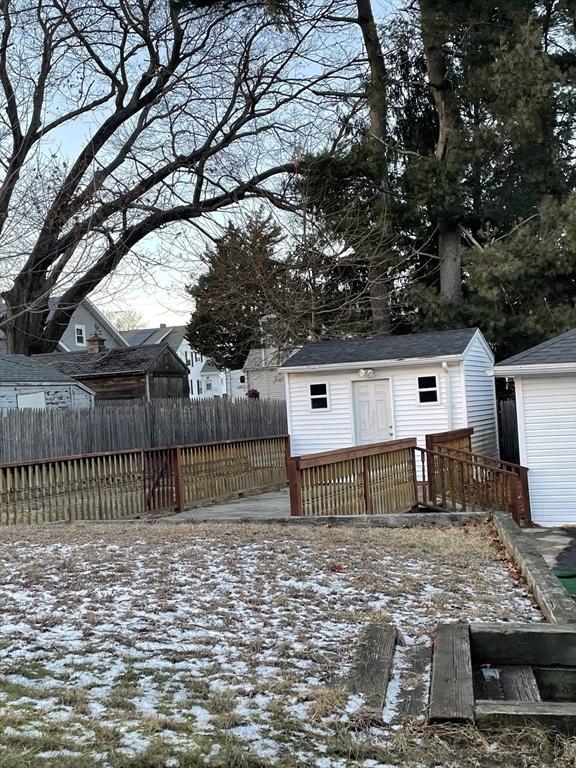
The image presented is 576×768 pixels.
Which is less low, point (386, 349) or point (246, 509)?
point (386, 349)

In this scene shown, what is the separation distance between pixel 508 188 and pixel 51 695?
2307 cm

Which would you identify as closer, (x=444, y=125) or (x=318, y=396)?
(x=318, y=396)

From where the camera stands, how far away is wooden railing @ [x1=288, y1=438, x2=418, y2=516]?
10.3m

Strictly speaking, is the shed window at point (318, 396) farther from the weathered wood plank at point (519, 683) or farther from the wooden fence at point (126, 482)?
the weathered wood plank at point (519, 683)

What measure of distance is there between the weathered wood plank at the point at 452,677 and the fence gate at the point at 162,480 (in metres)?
10.3

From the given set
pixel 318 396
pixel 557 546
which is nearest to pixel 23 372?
pixel 318 396

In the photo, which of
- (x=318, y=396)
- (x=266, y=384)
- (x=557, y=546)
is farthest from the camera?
(x=266, y=384)

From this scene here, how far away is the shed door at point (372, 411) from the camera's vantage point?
18.5 m

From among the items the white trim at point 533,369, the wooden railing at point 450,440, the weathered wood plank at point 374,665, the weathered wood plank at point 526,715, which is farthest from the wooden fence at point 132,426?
the weathered wood plank at point 526,715

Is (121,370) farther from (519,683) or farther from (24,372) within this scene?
(519,683)

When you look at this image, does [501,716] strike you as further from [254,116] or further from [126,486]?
[254,116]

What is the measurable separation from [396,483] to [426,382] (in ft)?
20.5

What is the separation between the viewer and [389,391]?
60.4 ft

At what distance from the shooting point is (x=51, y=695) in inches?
137
